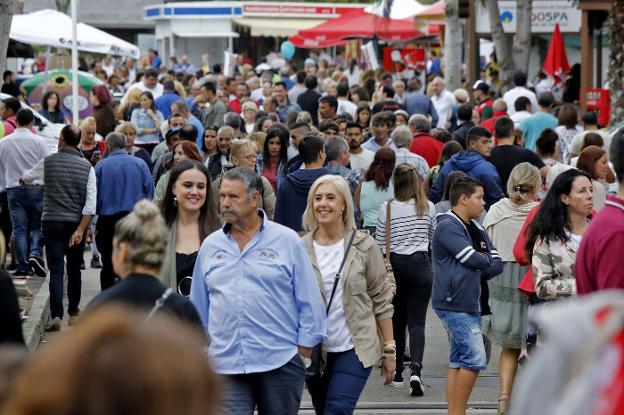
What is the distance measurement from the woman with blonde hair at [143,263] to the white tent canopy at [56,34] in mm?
21286

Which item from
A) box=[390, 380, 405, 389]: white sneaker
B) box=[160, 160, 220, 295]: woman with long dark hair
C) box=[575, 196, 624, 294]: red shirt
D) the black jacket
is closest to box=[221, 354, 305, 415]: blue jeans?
box=[160, 160, 220, 295]: woman with long dark hair

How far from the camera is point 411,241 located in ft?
32.7

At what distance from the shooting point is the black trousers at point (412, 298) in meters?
10.0

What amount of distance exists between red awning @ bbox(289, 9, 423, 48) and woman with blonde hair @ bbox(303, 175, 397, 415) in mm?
23633

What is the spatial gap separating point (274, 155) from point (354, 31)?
1971cm

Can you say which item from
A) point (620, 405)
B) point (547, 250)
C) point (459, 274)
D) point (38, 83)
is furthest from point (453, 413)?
point (38, 83)

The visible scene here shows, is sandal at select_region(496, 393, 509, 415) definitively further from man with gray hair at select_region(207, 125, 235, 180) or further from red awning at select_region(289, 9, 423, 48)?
red awning at select_region(289, 9, 423, 48)

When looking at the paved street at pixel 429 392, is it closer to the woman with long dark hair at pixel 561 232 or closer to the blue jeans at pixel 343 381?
the woman with long dark hair at pixel 561 232

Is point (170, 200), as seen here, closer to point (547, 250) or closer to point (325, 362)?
point (325, 362)

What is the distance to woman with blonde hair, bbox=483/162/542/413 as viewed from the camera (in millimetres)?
8852

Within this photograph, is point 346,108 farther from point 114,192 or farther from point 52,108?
point 114,192

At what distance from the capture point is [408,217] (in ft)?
32.6

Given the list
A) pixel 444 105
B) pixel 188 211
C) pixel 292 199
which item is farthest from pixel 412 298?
pixel 444 105

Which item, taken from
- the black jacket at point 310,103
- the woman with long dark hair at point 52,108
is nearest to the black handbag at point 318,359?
the woman with long dark hair at point 52,108
